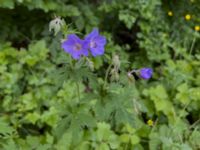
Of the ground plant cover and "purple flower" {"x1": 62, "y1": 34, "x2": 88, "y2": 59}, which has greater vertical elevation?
"purple flower" {"x1": 62, "y1": 34, "x2": 88, "y2": 59}

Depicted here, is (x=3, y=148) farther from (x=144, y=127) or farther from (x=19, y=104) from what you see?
(x=144, y=127)

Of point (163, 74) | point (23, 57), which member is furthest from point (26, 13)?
point (163, 74)

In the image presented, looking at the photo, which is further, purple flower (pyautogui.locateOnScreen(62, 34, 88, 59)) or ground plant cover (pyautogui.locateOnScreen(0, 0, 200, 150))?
ground plant cover (pyautogui.locateOnScreen(0, 0, 200, 150))

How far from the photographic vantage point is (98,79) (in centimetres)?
268

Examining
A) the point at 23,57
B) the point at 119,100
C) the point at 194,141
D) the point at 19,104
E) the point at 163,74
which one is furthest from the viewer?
the point at 163,74

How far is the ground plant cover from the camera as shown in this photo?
1823mm

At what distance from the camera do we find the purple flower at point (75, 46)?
1600 millimetres

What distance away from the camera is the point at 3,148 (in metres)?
1.88

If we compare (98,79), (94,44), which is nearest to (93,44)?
(94,44)

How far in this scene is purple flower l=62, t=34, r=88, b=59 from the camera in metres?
1.60

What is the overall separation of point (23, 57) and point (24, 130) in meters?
0.54

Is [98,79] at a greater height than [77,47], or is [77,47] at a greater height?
[77,47]

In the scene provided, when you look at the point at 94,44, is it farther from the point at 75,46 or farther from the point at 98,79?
the point at 98,79

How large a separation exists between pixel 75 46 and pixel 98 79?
42.9 inches
